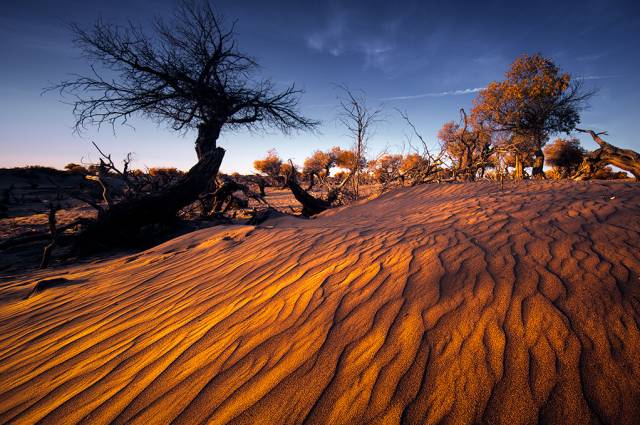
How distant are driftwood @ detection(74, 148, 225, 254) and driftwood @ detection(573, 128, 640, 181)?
9.60 m

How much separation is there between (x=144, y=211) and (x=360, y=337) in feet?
17.7

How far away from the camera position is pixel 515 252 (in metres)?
2.13

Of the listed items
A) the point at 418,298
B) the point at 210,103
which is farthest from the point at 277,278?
the point at 210,103

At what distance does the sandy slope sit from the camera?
41.4 inches

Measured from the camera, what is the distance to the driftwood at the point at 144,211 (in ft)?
15.5

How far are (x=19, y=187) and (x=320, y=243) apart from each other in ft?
64.4

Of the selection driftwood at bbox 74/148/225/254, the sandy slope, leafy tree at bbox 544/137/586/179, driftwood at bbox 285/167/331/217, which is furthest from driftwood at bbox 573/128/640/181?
leafy tree at bbox 544/137/586/179

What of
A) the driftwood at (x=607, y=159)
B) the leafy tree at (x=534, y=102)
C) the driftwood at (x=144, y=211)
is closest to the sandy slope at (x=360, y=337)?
the driftwood at (x=144, y=211)

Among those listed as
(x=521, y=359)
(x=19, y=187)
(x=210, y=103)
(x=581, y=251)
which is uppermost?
(x=210, y=103)

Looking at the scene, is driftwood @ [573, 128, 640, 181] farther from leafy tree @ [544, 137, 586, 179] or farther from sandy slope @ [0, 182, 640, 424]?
leafy tree @ [544, 137, 586, 179]

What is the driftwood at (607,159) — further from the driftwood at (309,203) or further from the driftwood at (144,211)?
the driftwood at (144,211)

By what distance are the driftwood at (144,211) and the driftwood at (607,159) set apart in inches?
378

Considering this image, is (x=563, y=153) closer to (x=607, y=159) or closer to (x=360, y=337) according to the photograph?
(x=607, y=159)

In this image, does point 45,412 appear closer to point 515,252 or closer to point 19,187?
point 515,252
